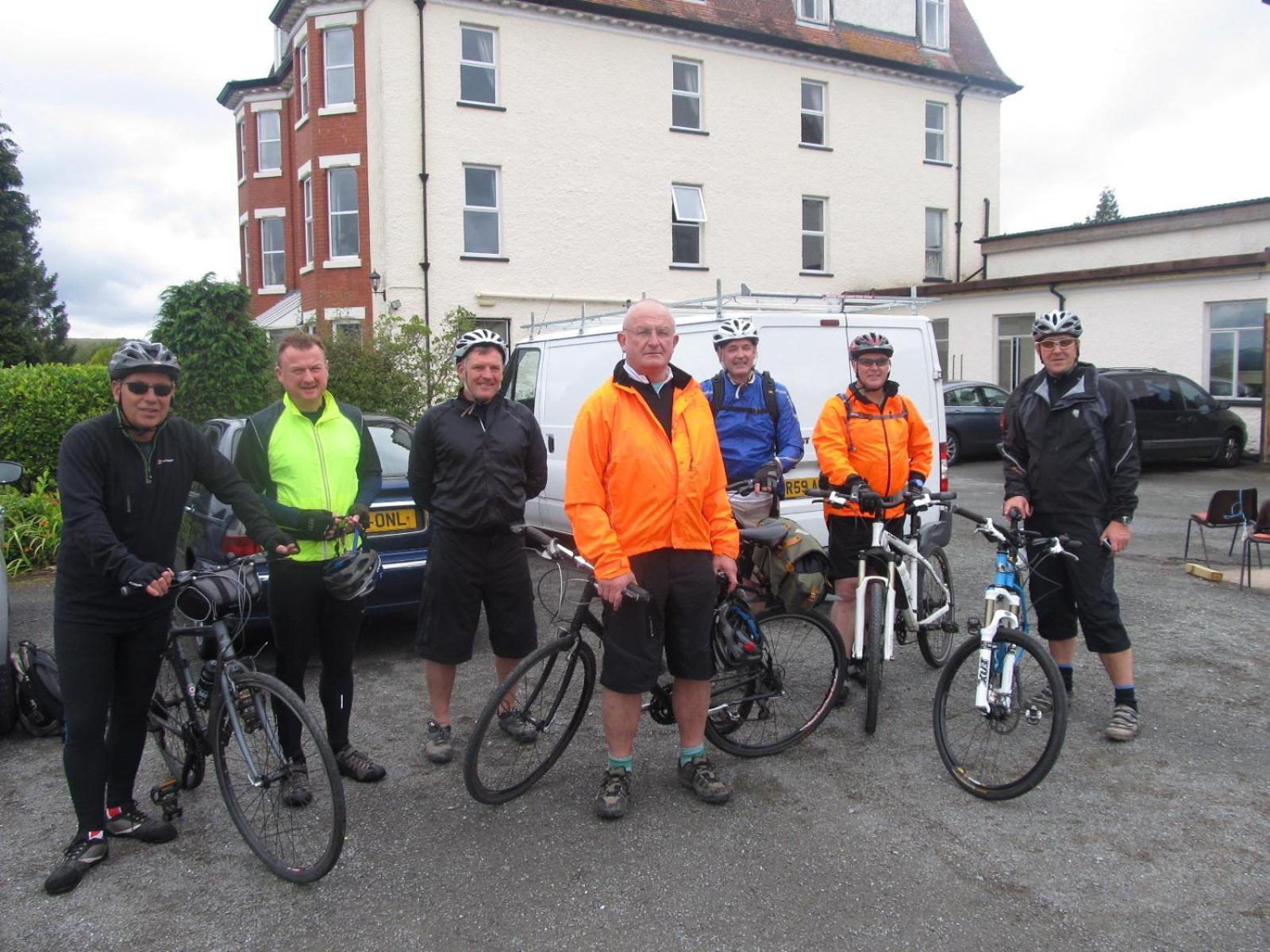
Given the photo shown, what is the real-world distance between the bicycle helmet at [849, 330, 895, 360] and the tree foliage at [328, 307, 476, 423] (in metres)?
8.38

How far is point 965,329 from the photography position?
24.1m

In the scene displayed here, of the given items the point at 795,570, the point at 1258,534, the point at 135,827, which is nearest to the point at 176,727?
the point at 135,827

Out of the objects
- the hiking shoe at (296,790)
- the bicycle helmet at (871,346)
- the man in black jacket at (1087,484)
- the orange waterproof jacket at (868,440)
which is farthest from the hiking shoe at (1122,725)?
the hiking shoe at (296,790)

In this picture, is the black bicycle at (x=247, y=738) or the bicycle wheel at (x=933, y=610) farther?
the bicycle wheel at (x=933, y=610)

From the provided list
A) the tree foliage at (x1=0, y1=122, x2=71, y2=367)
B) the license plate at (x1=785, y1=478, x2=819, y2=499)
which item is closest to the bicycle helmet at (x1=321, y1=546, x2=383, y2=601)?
the license plate at (x1=785, y1=478, x2=819, y2=499)

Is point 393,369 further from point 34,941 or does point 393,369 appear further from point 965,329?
point 965,329

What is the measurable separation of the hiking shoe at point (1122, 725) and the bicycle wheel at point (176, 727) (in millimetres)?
4078

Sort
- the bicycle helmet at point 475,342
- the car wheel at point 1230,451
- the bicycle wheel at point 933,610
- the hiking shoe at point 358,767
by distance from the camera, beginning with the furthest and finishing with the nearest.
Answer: the car wheel at point 1230,451 < the bicycle wheel at point 933,610 < the bicycle helmet at point 475,342 < the hiking shoe at point 358,767

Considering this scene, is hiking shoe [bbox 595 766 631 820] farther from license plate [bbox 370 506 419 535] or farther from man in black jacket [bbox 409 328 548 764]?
license plate [bbox 370 506 419 535]

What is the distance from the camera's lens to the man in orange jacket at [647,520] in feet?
12.9

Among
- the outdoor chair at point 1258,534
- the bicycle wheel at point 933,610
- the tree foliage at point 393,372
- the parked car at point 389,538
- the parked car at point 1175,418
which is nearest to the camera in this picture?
the bicycle wheel at point 933,610

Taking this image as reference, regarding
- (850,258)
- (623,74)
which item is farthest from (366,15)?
(850,258)

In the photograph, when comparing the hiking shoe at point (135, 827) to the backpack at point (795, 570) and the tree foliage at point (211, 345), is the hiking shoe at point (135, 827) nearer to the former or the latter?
the backpack at point (795, 570)

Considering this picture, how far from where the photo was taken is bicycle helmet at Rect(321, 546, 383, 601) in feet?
13.5
